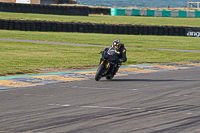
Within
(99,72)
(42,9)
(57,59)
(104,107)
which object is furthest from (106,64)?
(42,9)

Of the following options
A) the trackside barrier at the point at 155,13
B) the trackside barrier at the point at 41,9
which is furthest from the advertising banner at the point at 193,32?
the trackside barrier at the point at 155,13

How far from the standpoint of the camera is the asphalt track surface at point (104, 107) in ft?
25.6

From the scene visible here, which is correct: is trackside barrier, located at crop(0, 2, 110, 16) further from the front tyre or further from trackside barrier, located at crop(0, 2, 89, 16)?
the front tyre

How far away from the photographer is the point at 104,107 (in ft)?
32.1

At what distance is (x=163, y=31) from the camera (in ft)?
146

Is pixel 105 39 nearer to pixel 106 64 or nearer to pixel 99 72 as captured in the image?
pixel 106 64

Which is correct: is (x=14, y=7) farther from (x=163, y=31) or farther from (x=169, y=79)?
(x=169, y=79)

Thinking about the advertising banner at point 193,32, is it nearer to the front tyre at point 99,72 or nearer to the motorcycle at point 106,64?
the motorcycle at point 106,64

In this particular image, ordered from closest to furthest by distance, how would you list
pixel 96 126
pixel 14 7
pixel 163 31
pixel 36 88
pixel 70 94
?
pixel 96 126
pixel 70 94
pixel 36 88
pixel 163 31
pixel 14 7

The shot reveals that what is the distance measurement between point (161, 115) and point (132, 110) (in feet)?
2.47

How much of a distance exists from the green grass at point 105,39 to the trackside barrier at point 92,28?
0.59 metres

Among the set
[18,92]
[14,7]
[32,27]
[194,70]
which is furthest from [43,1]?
[18,92]

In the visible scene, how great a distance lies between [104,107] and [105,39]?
29.0m

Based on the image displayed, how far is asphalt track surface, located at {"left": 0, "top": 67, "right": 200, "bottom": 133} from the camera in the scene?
25.6 feet
